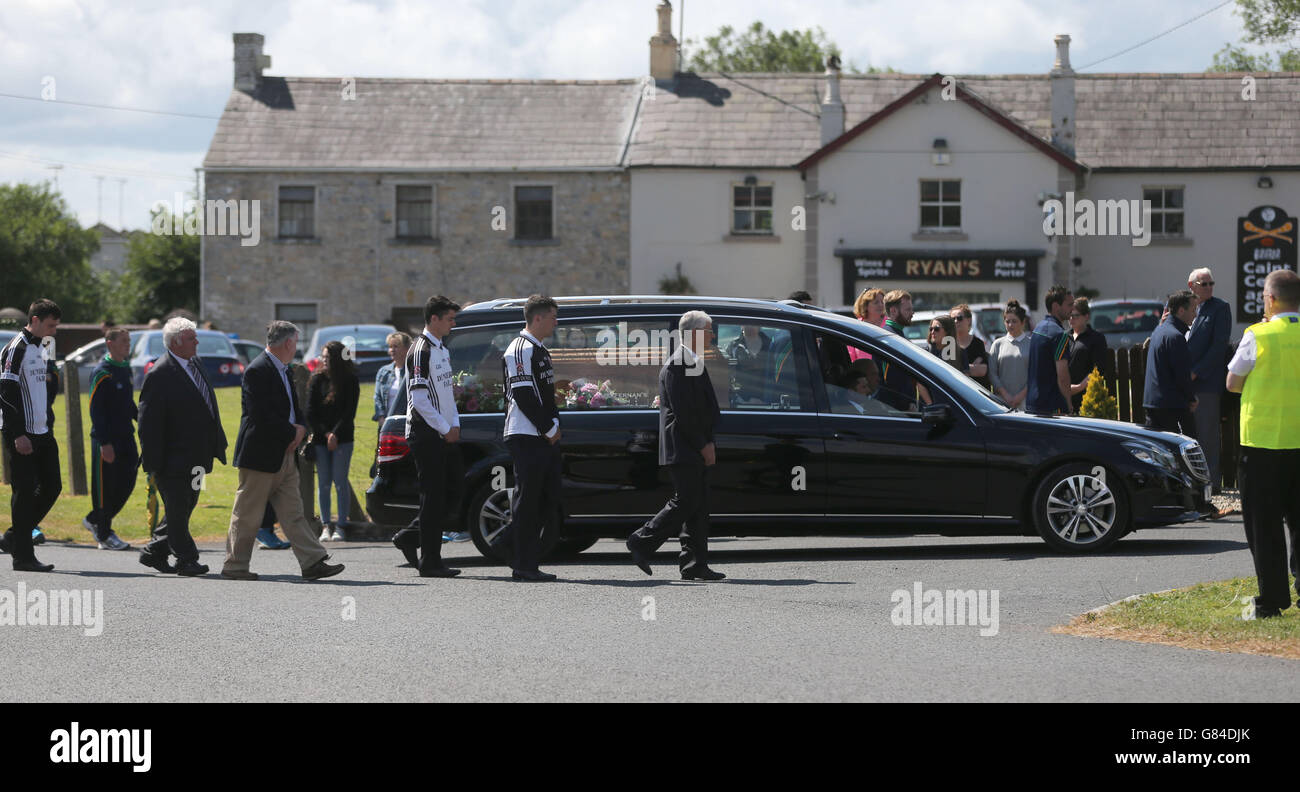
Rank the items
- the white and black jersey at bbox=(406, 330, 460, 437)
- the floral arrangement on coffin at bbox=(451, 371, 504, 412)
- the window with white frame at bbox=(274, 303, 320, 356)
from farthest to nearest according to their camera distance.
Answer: the window with white frame at bbox=(274, 303, 320, 356) < the floral arrangement on coffin at bbox=(451, 371, 504, 412) < the white and black jersey at bbox=(406, 330, 460, 437)

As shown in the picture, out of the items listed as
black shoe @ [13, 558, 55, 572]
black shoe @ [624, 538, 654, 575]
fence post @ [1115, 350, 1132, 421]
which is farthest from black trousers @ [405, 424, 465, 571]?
fence post @ [1115, 350, 1132, 421]

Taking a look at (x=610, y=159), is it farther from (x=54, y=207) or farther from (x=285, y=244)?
(x=54, y=207)

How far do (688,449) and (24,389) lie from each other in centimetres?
513

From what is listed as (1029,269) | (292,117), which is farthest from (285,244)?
(1029,269)

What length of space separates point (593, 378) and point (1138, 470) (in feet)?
13.2

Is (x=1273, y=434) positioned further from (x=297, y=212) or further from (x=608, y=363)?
(x=297, y=212)

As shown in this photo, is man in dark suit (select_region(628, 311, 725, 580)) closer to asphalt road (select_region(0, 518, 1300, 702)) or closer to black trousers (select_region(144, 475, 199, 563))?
asphalt road (select_region(0, 518, 1300, 702))

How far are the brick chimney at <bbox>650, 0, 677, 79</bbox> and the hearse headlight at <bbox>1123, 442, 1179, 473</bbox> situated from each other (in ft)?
116

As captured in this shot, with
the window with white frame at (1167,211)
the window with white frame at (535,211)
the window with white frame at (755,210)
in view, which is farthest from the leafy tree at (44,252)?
the window with white frame at (1167,211)

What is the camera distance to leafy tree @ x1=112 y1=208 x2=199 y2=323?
69562mm

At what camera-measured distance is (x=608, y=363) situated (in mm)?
12352
